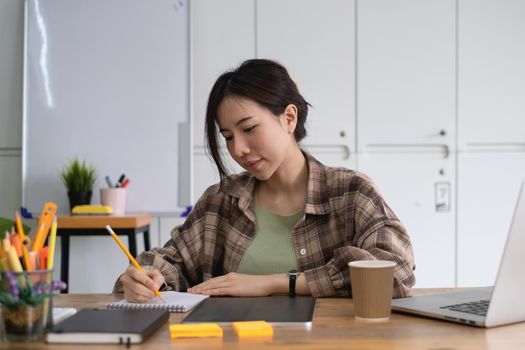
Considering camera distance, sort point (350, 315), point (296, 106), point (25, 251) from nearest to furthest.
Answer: point (25, 251) < point (350, 315) < point (296, 106)

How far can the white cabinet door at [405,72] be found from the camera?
3.30 metres

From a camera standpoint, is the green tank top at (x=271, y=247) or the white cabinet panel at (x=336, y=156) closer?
the green tank top at (x=271, y=247)

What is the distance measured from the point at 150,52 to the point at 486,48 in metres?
1.71

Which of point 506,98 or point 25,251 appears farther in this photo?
point 506,98

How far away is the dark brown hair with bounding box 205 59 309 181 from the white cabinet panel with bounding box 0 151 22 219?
6.52 ft

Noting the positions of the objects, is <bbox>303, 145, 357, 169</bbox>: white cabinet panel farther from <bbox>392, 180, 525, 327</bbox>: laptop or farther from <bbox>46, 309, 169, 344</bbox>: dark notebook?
<bbox>46, 309, 169, 344</bbox>: dark notebook

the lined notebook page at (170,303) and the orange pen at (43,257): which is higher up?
the orange pen at (43,257)

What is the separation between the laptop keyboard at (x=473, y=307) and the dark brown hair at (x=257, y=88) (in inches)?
27.1

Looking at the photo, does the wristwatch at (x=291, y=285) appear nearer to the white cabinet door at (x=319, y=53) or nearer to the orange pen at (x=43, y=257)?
the orange pen at (x=43, y=257)

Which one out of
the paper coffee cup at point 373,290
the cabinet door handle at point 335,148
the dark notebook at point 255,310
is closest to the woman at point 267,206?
the dark notebook at point 255,310

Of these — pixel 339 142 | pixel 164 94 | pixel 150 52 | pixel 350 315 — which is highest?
pixel 150 52

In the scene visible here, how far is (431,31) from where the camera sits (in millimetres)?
3324

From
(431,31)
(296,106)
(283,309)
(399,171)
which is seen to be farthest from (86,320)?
(431,31)

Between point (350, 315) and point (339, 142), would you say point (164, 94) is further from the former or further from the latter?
point (350, 315)
